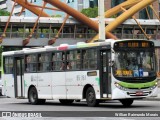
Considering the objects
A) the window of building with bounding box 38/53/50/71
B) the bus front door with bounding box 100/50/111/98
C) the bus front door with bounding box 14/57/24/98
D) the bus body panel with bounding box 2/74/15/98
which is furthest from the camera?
the bus body panel with bounding box 2/74/15/98

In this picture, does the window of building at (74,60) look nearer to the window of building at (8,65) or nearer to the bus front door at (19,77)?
the bus front door at (19,77)

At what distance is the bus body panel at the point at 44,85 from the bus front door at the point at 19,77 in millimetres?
1758

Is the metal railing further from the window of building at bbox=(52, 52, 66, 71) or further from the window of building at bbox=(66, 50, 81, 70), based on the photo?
the window of building at bbox=(66, 50, 81, 70)

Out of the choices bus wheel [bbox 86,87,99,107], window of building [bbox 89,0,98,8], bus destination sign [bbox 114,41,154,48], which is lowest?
bus wheel [bbox 86,87,99,107]

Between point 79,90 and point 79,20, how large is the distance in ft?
219

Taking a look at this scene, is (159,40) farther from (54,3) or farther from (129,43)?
(129,43)

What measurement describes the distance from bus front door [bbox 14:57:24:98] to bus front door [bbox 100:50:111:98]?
23.5 feet

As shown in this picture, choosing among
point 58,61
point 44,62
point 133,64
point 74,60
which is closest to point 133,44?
point 133,64

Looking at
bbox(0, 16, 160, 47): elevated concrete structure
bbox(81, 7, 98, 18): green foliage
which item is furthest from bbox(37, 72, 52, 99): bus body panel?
bbox(81, 7, 98, 18): green foliage

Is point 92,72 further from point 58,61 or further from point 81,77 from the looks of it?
point 58,61

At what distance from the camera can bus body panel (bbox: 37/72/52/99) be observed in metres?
28.1

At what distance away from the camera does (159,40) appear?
10356cm

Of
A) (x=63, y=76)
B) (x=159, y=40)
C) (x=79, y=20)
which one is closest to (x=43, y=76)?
(x=63, y=76)

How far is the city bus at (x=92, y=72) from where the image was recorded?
77.7 feet
